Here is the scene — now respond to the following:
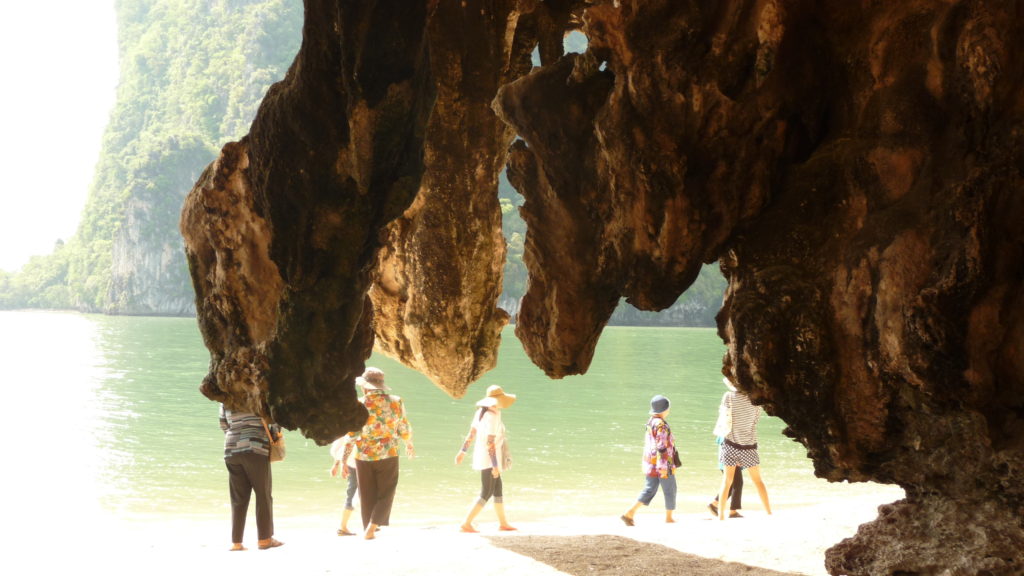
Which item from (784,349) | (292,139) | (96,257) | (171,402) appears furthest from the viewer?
(96,257)

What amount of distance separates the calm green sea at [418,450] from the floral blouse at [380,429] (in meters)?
4.43

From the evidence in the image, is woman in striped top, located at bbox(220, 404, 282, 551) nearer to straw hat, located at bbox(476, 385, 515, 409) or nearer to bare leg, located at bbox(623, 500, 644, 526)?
straw hat, located at bbox(476, 385, 515, 409)

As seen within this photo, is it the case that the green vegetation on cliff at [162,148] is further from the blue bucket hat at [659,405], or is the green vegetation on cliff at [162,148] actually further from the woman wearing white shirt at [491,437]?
the woman wearing white shirt at [491,437]

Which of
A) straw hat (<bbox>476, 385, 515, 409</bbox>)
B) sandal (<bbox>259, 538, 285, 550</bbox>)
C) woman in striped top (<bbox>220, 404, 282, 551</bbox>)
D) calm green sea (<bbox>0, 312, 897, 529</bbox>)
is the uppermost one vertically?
straw hat (<bbox>476, 385, 515, 409</bbox>)

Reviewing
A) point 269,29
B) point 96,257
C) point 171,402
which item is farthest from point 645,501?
point 269,29

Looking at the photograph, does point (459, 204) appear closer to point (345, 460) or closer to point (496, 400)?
point (496, 400)

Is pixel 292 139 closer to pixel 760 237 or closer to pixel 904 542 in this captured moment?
pixel 760 237

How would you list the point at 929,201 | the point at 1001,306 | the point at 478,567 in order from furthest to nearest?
the point at 478,567
the point at 929,201
the point at 1001,306

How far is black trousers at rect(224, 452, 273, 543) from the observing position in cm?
662

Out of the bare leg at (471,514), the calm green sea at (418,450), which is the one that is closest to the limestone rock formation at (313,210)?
the bare leg at (471,514)

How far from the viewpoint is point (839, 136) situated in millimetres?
3766

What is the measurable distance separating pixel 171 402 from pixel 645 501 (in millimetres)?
19984

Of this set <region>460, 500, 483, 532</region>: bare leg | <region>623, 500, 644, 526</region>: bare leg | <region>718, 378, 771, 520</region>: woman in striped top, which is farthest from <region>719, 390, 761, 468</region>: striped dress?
<region>460, 500, 483, 532</region>: bare leg

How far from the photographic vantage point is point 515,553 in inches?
247
